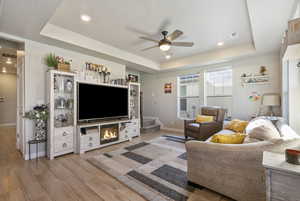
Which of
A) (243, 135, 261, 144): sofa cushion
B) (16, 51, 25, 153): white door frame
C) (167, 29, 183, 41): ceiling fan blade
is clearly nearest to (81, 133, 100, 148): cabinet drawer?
(16, 51, 25, 153): white door frame

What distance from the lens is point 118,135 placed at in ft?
13.1

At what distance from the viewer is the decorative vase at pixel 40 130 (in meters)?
2.95

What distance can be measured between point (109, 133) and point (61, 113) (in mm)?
1305

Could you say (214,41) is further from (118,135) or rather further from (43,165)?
(43,165)

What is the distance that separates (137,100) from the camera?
16.0 feet

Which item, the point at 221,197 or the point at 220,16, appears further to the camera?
the point at 220,16

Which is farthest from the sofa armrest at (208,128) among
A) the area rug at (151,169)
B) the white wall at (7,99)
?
the white wall at (7,99)

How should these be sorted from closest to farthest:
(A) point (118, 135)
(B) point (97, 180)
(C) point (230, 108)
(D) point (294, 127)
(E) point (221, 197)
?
(E) point (221, 197) → (B) point (97, 180) → (D) point (294, 127) → (A) point (118, 135) → (C) point (230, 108)

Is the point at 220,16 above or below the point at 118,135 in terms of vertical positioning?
above

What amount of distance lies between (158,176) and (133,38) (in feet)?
10.0

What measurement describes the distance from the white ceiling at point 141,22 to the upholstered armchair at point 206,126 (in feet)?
5.73

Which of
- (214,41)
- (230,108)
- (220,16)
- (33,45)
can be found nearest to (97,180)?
(33,45)

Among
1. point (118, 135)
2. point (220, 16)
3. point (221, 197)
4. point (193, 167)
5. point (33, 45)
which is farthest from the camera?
point (118, 135)

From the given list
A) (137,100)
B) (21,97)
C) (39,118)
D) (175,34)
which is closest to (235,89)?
(175,34)
